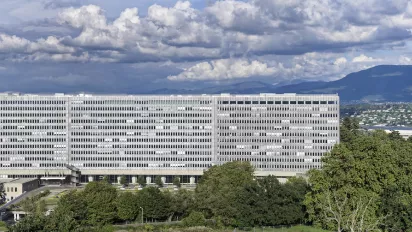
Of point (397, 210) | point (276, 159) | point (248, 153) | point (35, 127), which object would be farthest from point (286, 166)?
point (397, 210)

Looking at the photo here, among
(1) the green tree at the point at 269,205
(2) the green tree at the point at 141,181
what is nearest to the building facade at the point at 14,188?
(2) the green tree at the point at 141,181

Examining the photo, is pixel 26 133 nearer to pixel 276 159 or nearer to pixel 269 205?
pixel 276 159

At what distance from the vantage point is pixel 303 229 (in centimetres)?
10406

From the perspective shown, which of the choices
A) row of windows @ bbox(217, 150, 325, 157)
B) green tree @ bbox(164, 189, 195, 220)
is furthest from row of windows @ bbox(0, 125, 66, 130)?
green tree @ bbox(164, 189, 195, 220)

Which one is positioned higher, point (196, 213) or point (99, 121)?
point (99, 121)

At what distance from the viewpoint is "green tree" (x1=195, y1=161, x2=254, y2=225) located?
107 m

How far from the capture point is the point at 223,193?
112 metres

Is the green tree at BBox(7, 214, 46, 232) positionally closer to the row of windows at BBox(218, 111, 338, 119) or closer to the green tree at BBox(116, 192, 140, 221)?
the green tree at BBox(116, 192, 140, 221)

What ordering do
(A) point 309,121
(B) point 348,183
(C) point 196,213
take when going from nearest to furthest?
1. (B) point 348,183
2. (C) point 196,213
3. (A) point 309,121

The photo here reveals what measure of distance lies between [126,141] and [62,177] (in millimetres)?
22407

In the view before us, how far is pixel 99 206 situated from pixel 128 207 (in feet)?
17.7

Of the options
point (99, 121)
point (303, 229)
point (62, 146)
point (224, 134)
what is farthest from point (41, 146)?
point (303, 229)

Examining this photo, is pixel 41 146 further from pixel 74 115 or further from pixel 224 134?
pixel 224 134

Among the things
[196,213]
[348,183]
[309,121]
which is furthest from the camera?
[309,121]
